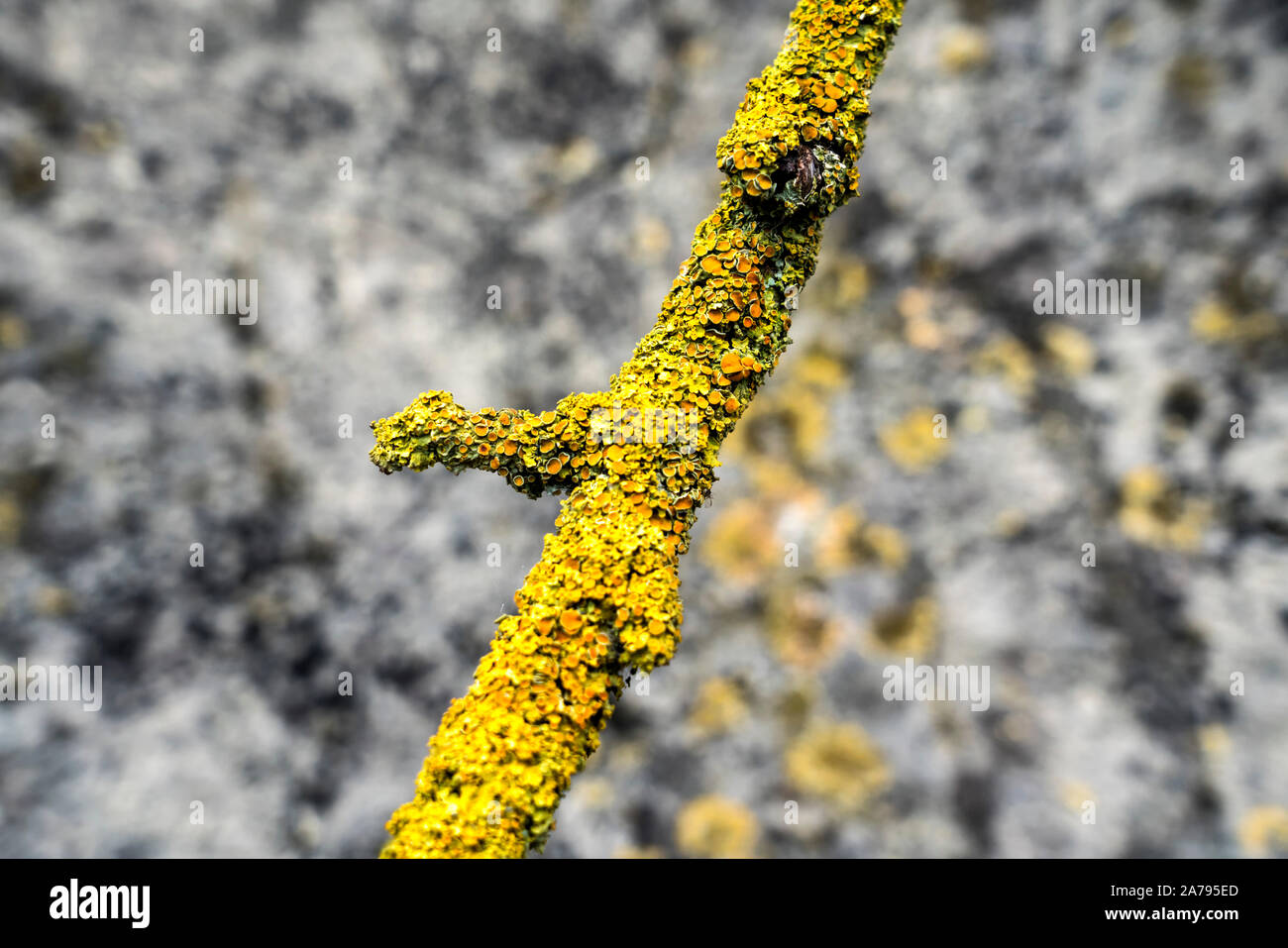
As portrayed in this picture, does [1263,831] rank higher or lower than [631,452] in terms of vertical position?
lower

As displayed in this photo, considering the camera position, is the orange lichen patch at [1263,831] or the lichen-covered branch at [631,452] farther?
the orange lichen patch at [1263,831]

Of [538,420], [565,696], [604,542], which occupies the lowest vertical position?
[565,696]

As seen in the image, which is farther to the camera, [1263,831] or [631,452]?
[1263,831]

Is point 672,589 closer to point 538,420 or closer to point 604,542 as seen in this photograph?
point 604,542

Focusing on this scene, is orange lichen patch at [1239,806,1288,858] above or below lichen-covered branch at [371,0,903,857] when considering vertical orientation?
below

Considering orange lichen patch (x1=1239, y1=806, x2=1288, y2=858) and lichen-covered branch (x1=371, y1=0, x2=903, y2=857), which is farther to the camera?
orange lichen patch (x1=1239, y1=806, x2=1288, y2=858)

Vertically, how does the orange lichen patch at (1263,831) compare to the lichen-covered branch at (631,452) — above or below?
below
